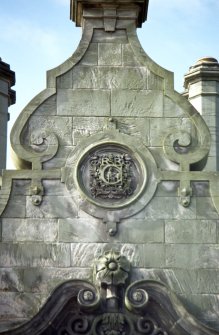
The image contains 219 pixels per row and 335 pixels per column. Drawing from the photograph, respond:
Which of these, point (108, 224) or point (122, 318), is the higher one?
point (108, 224)

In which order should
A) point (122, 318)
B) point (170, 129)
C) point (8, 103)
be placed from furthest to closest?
point (8, 103) → point (170, 129) → point (122, 318)

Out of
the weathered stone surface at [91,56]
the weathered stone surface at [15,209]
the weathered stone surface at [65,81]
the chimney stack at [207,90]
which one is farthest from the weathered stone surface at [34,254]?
the chimney stack at [207,90]

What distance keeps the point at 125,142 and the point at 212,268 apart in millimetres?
2642

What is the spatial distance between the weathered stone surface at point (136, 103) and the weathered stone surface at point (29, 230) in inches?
91.1

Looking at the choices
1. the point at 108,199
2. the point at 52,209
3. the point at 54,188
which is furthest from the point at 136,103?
the point at 52,209

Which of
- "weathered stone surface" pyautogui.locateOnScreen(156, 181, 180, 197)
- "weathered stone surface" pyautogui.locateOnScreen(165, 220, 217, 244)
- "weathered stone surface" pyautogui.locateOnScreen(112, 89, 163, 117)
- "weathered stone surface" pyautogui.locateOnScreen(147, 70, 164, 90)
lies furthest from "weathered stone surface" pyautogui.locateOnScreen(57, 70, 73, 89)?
"weathered stone surface" pyautogui.locateOnScreen(165, 220, 217, 244)

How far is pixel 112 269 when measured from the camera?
18688mm

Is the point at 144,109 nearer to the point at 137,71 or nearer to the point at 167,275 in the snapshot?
the point at 137,71

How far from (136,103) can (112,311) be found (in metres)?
3.76

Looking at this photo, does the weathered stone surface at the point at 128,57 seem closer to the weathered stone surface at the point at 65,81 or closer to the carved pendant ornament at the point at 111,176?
the weathered stone surface at the point at 65,81

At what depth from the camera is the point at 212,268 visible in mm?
18953

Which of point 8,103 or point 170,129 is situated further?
point 8,103

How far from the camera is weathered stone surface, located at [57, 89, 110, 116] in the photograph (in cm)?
1978

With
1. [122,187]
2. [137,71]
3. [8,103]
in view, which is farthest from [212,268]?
[8,103]
